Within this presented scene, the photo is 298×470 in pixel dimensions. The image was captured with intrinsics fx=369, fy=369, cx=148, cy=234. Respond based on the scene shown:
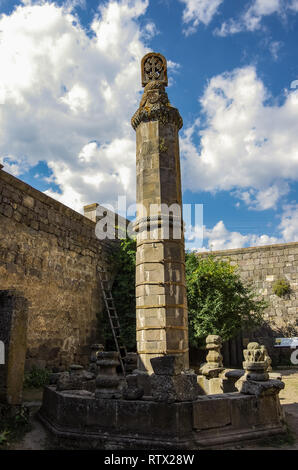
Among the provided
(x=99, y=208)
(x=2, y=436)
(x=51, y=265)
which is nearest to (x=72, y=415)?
(x=2, y=436)

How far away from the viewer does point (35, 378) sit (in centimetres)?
865

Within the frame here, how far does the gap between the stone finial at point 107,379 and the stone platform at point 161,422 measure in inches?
4.3

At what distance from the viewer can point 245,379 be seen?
18.0 feet

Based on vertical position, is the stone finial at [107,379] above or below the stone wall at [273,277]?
below

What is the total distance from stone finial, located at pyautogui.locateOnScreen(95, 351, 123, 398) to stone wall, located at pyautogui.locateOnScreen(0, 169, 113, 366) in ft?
14.0

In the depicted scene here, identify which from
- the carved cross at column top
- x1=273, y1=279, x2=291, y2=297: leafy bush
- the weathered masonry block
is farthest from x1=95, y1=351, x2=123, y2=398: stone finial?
x1=273, y1=279, x2=291, y2=297: leafy bush

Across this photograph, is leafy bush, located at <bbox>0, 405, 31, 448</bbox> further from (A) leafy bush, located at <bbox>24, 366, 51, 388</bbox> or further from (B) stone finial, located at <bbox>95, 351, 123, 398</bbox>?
(A) leafy bush, located at <bbox>24, 366, 51, 388</bbox>

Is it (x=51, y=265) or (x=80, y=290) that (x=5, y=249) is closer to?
(x=51, y=265)

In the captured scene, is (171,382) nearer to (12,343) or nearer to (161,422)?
(161,422)

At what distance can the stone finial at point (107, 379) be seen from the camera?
475cm

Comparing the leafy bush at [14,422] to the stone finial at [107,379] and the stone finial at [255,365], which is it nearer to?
the stone finial at [107,379]

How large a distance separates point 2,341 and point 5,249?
3889 millimetres

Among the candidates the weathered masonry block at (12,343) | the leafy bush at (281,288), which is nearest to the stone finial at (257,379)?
the weathered masonry block at (12,343)
